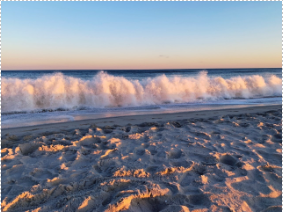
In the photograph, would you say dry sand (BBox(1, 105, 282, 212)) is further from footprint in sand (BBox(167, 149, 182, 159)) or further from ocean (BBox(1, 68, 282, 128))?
ocean (BBox(1, 68, 282, 128))

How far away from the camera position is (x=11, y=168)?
108 inches

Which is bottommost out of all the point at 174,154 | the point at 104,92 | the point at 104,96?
the point at 174,154

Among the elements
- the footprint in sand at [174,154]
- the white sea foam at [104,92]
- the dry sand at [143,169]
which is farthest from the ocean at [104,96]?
the footprint in sand at [174,154]

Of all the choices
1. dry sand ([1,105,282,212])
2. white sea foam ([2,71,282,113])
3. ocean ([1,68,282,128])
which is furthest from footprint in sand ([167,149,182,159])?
white sea foam ([2,71,282,113])

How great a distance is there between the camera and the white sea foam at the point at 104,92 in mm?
8008

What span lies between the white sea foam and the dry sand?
3849 millimetres

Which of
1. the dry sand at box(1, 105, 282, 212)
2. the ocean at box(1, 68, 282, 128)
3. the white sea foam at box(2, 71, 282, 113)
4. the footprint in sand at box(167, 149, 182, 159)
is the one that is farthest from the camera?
the white sea foam at box(2, 71, 282, 113)

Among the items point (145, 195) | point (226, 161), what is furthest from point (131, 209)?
point (226, 161)

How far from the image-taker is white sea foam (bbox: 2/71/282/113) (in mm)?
8008

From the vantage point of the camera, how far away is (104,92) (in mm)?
8859

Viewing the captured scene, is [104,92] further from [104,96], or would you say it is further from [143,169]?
[143,169]

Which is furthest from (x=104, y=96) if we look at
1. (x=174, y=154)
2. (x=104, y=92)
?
(x=174, y=154)

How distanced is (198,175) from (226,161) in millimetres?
699

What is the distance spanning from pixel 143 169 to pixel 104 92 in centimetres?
666
